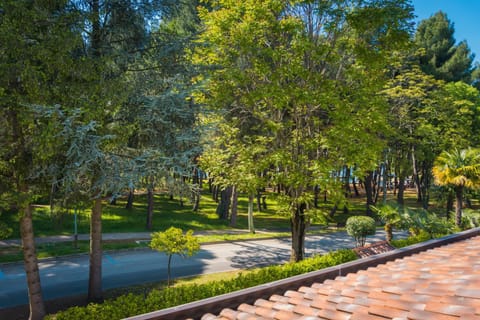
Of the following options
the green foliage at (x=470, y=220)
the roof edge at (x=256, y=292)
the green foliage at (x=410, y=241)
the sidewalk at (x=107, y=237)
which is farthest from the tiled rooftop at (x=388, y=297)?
the sidewalk at (x=107, y=237)

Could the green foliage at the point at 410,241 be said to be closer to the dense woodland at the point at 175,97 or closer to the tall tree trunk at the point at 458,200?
the tall tree trunk at the point at 458,200

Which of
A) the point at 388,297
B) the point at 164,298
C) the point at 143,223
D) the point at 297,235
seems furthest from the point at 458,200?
the point at 143,223

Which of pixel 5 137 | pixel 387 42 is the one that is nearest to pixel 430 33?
pixel 387 42

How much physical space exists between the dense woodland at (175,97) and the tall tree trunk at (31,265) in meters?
0.03

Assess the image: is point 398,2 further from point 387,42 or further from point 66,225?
point 66,225

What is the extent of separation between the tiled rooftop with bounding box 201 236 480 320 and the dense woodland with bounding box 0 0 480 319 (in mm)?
5308

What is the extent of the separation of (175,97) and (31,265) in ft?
20.2

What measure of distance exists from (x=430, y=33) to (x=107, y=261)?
40878mm

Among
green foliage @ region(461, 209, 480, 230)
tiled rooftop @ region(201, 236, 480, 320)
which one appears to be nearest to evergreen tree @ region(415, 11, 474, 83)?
green foliage @ region(461, 209, 480, 230)

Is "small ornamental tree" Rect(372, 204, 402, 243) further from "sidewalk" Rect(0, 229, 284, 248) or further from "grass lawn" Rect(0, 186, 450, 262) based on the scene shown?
"sidewalk" Rect(0, 229, 284, 248)

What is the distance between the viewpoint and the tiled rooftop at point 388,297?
3.27 m

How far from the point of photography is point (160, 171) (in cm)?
905

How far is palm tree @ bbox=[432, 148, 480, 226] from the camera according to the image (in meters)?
16.3

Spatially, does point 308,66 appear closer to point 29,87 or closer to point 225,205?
point 29,87
